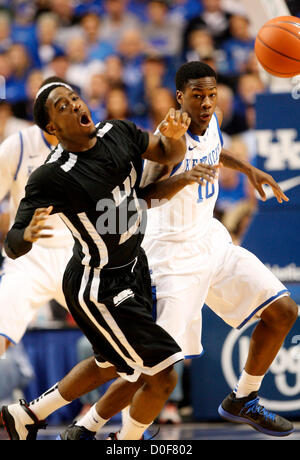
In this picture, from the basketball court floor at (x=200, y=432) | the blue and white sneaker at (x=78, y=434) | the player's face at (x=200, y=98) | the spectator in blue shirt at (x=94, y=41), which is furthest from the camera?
the spectator in blue shirt at (x=94, y=41)

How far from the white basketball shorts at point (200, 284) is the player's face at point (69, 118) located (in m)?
0.96

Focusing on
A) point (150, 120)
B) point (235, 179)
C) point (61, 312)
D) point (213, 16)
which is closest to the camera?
point (61, 312)

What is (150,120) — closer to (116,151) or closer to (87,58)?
(87,58)

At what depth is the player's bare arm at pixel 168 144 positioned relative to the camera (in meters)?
3.84

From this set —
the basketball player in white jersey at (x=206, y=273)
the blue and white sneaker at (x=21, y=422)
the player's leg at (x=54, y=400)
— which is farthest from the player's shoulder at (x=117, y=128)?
the blue and white sneaker at (x=21, y=422)

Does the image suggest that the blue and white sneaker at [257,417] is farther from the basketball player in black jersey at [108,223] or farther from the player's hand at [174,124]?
the player's hand at [174,124]

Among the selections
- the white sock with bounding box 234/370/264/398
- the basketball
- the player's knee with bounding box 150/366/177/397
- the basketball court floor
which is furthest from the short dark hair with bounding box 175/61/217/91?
the basketball court floor

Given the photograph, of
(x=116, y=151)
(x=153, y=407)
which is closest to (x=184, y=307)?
(x=153, y=407)

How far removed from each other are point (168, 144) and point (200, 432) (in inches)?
103

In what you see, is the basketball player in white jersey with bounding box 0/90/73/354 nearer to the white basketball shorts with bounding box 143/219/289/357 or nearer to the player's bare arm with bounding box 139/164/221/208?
the white basketball shorts with bounding box 143/219/289/357

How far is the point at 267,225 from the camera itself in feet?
19.2

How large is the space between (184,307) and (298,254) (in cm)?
186

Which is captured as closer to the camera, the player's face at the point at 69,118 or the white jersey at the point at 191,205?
the player's face at the point at 69,118

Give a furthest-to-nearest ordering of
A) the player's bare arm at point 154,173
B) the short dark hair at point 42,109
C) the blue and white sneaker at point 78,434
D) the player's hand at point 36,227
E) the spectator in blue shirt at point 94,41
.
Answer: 1. the spectator in blue shirt at point 94,41
2. the blue and white sneaker at point 78,434
3. the player's bare arm at point 154,173
4. the short dark hair at point 42,109
5. the player's hand at point 36,227
